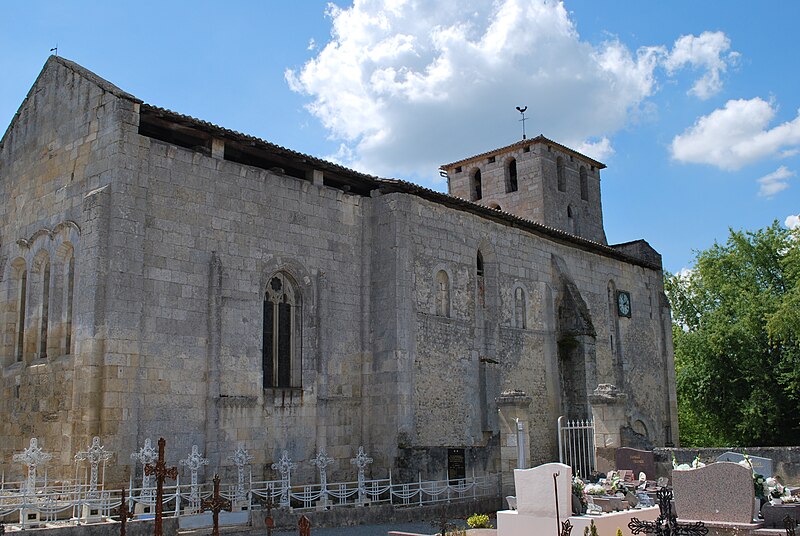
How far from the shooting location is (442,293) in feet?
69.3

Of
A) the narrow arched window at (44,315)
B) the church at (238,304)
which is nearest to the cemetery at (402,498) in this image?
the church at (238,304)

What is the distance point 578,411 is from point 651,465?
28.7 feet

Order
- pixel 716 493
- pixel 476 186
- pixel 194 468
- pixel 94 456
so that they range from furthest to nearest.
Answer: pixel 476 186 → pixel 194 468 → pixel 94 456 → pixel 716 493

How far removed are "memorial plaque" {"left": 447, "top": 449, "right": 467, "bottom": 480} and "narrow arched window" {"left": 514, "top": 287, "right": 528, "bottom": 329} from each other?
6.13 metres

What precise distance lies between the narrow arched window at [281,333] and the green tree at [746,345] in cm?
1907

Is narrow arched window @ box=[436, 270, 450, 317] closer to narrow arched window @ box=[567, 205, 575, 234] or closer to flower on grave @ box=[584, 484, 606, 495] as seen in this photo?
flower on grave @ box=[584, 484, 606, 495]

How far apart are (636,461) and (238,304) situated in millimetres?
9020

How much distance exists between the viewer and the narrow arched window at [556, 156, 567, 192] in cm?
3422

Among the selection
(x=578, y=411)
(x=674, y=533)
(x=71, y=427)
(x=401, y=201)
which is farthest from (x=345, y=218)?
(x=674, y=533)

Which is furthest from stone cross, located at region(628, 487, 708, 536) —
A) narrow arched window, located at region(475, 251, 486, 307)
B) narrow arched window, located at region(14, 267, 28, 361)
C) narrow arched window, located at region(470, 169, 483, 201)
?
narrow arched window, located at region(470, 169, 483, 201)

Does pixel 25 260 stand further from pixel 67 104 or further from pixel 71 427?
pixel 71 427

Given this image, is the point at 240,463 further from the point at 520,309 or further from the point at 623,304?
the point at 623,304

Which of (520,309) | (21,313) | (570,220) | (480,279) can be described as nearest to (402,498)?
(480,279)

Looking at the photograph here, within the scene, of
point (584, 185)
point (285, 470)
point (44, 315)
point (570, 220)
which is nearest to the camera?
point (285, 470)
